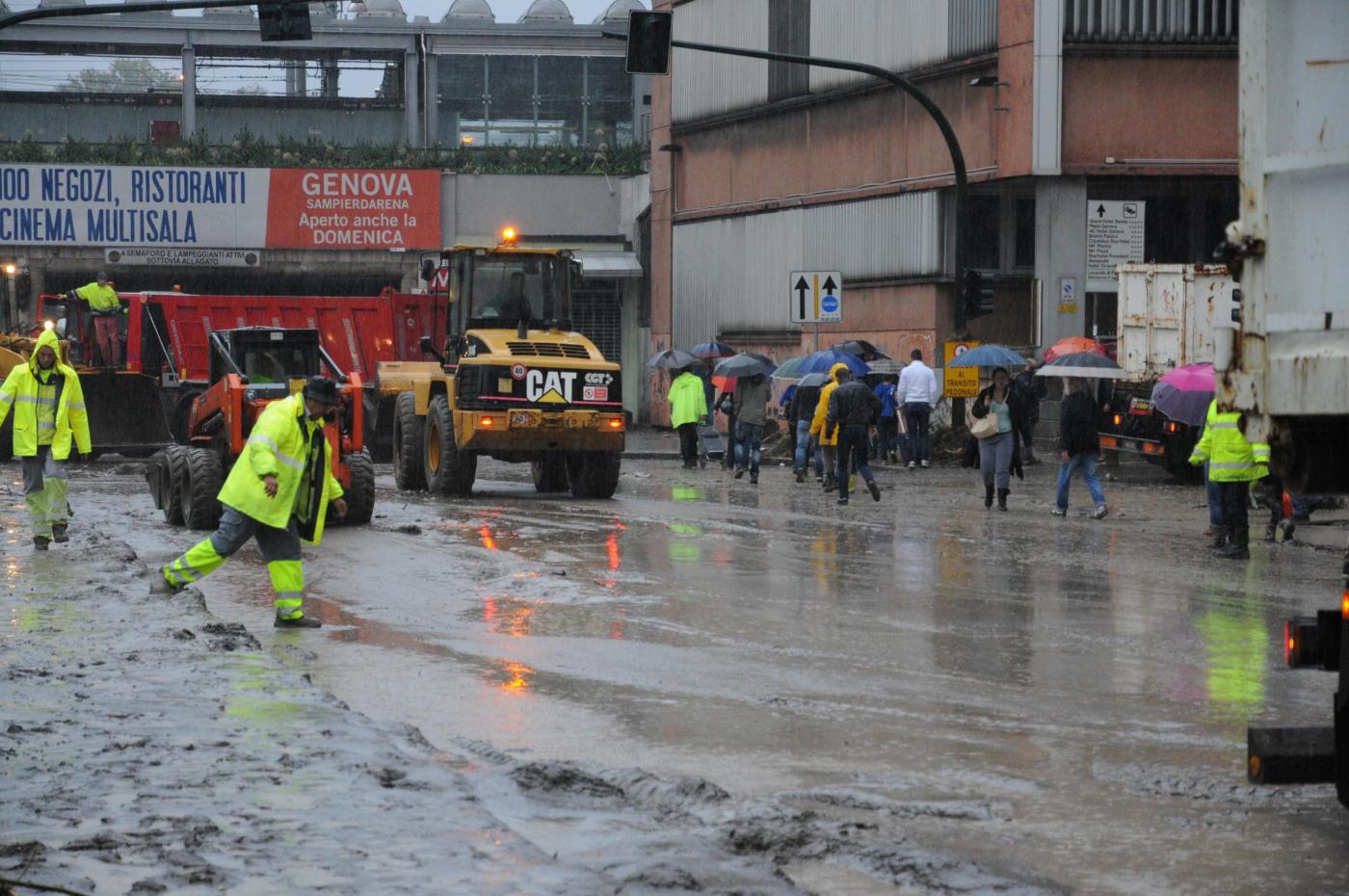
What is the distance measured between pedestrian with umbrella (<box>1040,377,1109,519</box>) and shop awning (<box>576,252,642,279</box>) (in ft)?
77.7

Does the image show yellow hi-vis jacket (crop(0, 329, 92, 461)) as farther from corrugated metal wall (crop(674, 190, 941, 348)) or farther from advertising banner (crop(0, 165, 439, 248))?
advertising banner (crop(0, 165, 439, 248))

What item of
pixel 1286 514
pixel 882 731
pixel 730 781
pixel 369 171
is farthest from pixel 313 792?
pixel 369 171

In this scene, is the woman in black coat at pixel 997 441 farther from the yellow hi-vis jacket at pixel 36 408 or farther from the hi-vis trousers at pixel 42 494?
the hi-vis trousers at pixel 42 494

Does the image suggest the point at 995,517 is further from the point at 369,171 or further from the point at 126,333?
the point at 369,171

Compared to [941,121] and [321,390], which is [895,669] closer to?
[321,390]

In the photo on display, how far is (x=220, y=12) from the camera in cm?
5291

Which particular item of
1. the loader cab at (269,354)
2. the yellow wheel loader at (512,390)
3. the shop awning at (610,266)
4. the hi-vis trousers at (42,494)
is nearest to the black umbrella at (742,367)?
the yellow wheel loader at (512,390)

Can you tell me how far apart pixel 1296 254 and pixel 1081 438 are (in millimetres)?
14762

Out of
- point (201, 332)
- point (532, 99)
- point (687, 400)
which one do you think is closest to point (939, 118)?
point (687, 400)

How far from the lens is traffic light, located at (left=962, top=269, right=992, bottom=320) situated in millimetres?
26969

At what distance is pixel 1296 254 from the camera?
5.88m

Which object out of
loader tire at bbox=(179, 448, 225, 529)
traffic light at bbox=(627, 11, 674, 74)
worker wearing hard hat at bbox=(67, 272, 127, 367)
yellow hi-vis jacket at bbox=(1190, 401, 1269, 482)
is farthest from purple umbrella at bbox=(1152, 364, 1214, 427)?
worker wearing hard hat at bbox=(67, 272, 127, 367)

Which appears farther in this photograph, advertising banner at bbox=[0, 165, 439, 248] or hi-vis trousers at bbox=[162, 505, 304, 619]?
advertising banner at bbox=[0, 165, 439, 248]

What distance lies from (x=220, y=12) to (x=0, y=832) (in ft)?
162
